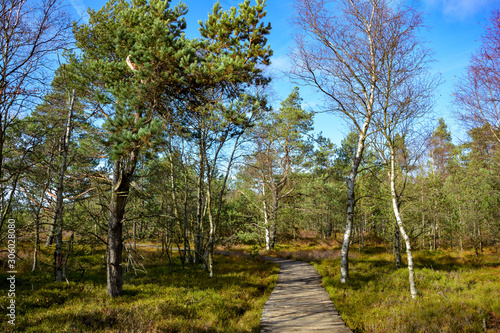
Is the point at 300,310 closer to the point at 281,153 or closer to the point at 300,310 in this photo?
the point at 300,310

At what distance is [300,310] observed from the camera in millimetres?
7535

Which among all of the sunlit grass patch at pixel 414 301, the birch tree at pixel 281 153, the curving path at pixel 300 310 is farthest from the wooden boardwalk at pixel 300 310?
the birch tree at pixel 281 153

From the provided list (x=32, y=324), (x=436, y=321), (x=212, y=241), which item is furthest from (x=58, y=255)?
(x=436, y=321)

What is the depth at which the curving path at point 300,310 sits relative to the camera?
248 inches

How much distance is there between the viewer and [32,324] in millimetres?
6391

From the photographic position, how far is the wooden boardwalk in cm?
631

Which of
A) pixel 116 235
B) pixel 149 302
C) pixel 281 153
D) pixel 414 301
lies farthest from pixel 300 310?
pixel 281 153

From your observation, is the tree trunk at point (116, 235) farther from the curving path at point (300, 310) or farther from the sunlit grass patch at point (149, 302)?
the curving path at point (300, 310)

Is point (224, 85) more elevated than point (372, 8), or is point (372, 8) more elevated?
point (372, 8)

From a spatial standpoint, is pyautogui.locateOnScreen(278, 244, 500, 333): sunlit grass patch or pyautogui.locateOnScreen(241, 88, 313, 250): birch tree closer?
pyautogui.locateOnScreen(278, 244, 500, 333): sunlit grass patch

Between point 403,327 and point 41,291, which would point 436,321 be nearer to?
point 403,327

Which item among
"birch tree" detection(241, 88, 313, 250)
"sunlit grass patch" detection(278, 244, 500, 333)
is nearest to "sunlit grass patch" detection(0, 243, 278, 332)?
"sunlit grass patch" detection(278, 244, 500, 333)

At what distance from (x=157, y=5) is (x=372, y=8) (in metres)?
7.84

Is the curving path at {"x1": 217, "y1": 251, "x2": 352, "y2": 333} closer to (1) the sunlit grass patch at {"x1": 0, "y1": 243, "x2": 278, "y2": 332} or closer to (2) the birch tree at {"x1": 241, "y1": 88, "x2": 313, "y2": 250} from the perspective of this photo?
(1) the sunlit grass patch at {"x1": 0, "y1": 243, "x2": 278, "y2": 332}
